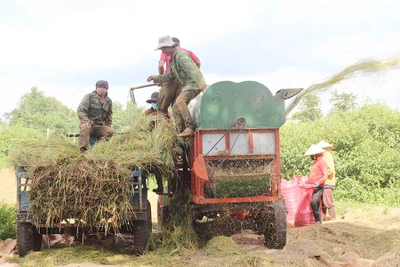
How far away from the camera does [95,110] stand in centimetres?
837

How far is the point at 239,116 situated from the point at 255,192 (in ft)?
3.49

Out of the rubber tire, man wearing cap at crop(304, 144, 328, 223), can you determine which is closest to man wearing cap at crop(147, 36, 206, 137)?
the rubber tire

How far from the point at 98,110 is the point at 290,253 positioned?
3.88 m

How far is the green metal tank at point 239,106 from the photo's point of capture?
276 inches

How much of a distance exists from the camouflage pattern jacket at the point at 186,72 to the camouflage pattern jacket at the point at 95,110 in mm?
1256

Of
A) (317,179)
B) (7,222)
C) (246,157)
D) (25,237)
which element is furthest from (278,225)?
(7,222)

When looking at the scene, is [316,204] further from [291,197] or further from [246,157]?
[246,157]

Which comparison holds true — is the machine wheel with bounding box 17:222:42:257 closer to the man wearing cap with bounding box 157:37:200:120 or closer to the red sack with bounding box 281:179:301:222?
the man wearing cap with bounding box 157:37:200:120

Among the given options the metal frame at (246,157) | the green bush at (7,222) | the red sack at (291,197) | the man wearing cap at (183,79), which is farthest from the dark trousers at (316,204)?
the green bush at (7,222)

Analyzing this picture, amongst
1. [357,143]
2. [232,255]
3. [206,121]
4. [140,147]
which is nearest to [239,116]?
[206,121]

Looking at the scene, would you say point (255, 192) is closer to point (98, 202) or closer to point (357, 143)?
point (98, 202)

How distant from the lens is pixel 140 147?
710 centimetres

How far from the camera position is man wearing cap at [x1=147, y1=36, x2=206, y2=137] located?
25.3ft

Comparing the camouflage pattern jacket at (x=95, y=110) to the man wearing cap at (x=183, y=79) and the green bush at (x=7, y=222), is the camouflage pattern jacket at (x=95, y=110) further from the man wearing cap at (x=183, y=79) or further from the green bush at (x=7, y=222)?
the green bush at (x=7, y=222)
